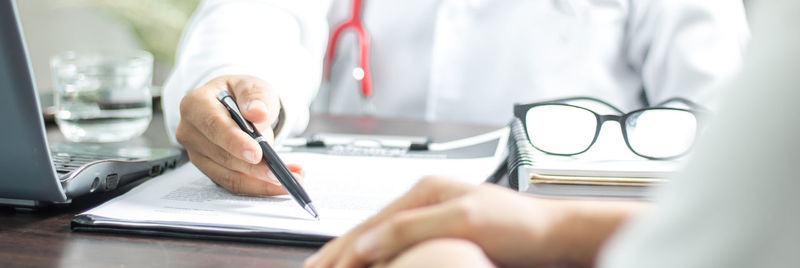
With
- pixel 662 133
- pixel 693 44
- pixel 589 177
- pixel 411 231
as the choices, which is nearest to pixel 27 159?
pixel 411 231

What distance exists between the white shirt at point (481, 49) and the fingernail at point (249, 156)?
0.30 metres

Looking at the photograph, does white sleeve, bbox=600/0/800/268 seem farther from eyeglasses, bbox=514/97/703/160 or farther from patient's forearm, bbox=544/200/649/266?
eyeglasses, bbox=514/97/703/160

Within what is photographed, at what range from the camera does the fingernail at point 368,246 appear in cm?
31

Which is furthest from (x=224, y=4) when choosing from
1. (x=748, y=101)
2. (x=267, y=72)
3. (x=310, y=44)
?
(x=748, y=101)

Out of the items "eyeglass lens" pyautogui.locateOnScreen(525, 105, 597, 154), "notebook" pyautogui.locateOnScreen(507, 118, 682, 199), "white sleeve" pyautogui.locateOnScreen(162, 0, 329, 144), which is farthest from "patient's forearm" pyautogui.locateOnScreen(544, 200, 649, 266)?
"white sleeve" pyautogui.locateOnScreen(162, 0, 329, 144)

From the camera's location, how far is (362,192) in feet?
1.82

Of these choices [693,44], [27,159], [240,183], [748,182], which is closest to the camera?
[748,182]

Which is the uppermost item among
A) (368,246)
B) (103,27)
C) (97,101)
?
(368,246)

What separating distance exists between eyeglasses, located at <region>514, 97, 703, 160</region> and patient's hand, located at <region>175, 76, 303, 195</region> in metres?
0.22

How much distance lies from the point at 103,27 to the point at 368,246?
1997 millimetres

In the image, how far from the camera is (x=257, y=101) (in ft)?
1.97

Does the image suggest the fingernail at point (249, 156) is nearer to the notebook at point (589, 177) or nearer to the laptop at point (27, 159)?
the laptop at point (27, 159)

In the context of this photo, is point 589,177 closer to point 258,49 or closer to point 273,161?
point 273,161

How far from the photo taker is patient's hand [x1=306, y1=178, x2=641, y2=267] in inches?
11.7
